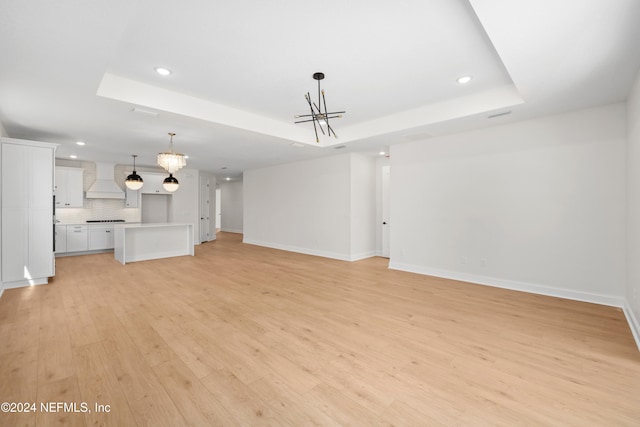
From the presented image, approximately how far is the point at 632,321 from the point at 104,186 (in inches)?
438

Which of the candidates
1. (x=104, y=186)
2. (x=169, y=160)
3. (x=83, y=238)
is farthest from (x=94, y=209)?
(x=169, y=160)

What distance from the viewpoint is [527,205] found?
430cm

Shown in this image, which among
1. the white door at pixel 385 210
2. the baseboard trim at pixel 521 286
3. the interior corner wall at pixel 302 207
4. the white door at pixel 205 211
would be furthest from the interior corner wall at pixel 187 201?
the baseboard trim at pixel 521 286

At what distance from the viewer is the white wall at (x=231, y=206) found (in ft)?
43.2

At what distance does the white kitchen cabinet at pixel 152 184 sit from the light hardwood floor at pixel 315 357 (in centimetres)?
479

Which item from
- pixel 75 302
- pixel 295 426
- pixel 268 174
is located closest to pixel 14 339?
pixel 75 302

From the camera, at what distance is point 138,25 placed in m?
2.42

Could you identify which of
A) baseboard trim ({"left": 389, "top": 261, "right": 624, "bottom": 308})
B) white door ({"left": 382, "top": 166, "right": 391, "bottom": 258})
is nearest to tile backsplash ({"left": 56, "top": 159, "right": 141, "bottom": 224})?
white door ({"left": 382, "top": 166, "right": 391, "bottom": 258})

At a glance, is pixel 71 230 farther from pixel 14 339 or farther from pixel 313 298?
pixel 313 298

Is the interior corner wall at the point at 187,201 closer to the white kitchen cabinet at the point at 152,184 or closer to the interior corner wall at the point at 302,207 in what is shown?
the white kitchen cabinet at the point at 152,184

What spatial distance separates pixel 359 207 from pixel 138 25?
5.47 m

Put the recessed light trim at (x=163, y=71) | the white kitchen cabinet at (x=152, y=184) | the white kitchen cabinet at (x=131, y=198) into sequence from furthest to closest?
the white kitchen cabinet at (x=152, y=184), the white kitchen cabinet at (x=131, y=198), the recessed light trim at (x=163, y=71)

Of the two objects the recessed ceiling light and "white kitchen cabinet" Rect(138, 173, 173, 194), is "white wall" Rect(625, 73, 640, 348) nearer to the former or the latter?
the recessed ceiling light

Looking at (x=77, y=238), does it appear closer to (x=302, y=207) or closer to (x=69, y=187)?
(x=69, y=187)
